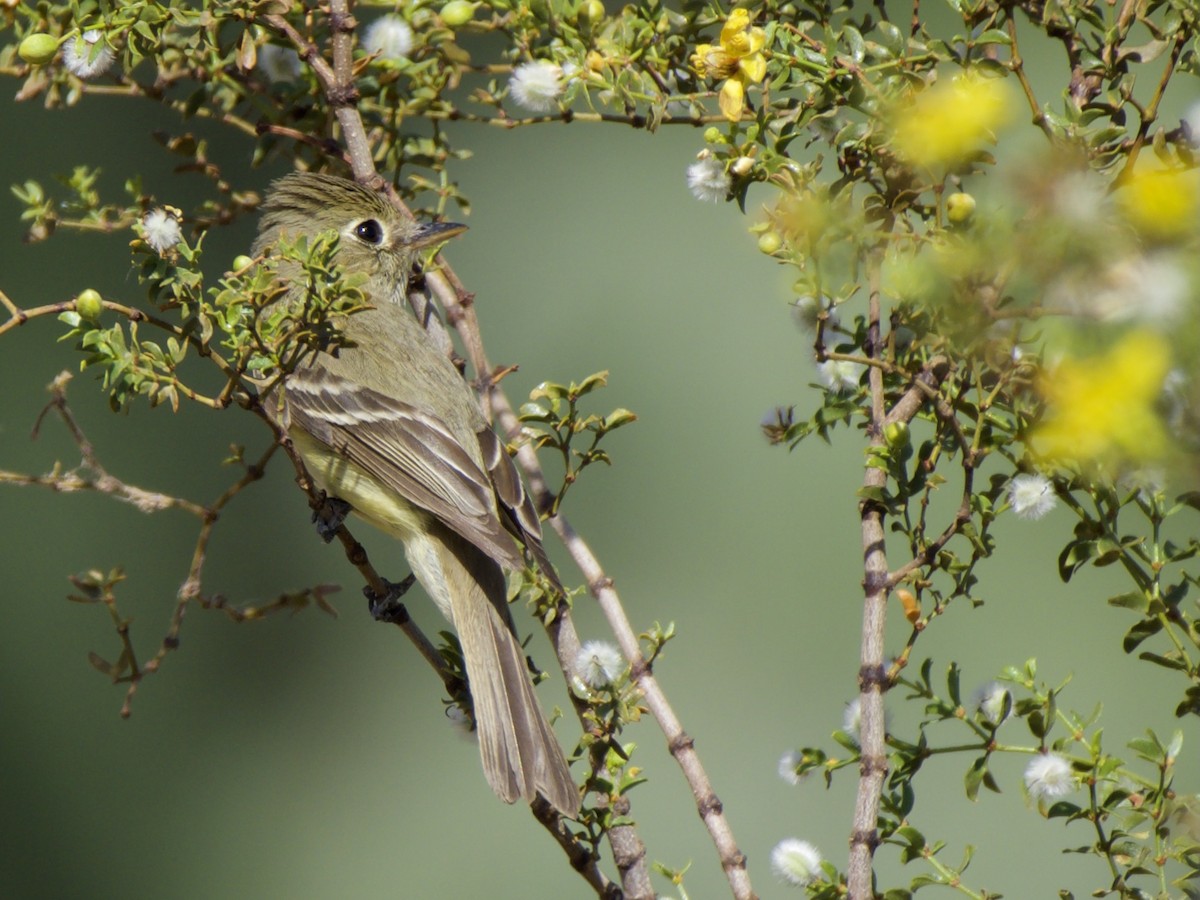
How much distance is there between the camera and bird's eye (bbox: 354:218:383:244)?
3.62 metres

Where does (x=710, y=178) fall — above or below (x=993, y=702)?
above

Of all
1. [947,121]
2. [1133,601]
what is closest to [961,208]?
[947,121]

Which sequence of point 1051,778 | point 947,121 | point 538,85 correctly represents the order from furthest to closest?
point 538,85 < point 1051,778 < point 947,121

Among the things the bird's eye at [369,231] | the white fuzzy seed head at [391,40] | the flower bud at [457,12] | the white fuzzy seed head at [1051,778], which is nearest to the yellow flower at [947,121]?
the white fuzzy seed head at [1051,778]

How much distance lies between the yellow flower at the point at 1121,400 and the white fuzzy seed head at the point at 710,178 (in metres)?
0.95

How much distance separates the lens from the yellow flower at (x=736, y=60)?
1.79 metres

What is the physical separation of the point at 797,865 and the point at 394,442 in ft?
5.58

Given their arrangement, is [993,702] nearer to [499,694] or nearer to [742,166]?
[742,166]

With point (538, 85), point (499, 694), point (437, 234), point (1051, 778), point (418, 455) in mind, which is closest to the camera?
point (1051, 778)

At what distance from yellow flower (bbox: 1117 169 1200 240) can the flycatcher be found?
1403 mm

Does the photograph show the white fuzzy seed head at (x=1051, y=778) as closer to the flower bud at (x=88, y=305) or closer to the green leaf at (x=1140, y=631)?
the green leaf at (x=1140, y=631)

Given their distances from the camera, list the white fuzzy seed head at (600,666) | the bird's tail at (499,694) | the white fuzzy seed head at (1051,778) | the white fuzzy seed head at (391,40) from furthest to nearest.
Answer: the white fuzzy seed head at (391,40) → the bird's tail at (499,694) → the white fuzzy seed head at (600,666) → the white fuzzy seed head at (1051,778)

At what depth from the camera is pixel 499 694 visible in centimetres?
261

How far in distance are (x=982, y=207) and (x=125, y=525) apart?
3761 millimetres
